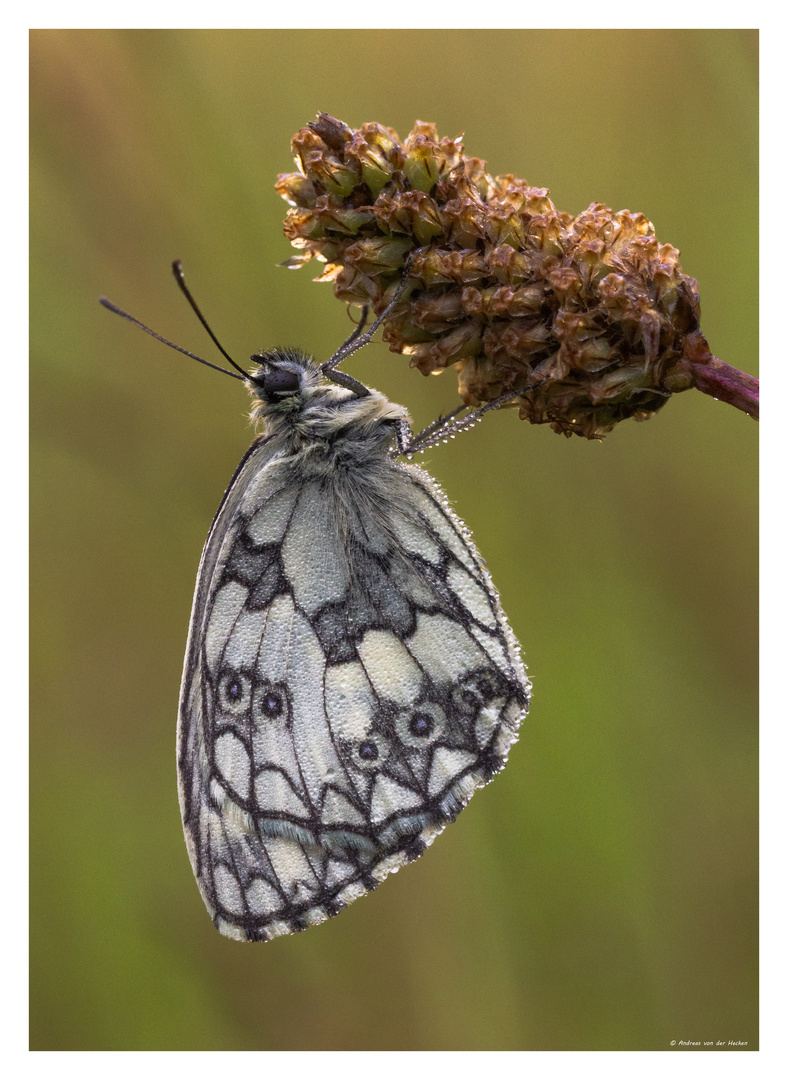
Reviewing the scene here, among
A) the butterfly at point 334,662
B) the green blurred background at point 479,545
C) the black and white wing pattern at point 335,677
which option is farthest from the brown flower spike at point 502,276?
the green blurred background at point 479,545

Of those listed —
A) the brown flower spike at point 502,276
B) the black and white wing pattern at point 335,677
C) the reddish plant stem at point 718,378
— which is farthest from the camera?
the black and white wing pattern at point 335,677

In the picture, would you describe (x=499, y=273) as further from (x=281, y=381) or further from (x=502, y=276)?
(x=281, y=381)

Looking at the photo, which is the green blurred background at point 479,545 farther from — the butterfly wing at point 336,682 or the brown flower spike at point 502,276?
the brown flower spike at point 502,276

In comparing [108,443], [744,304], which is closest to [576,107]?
[744,304]

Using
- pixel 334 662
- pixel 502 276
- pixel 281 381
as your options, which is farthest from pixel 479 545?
pixel 502 276

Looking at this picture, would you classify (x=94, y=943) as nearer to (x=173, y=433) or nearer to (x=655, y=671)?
(x=173, y=433)

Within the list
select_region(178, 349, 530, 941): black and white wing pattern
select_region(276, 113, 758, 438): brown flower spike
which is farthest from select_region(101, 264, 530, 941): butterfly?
select_region(276, 113, 758, 438): brown flower spike

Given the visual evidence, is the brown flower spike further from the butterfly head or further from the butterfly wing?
the butterfly wing
